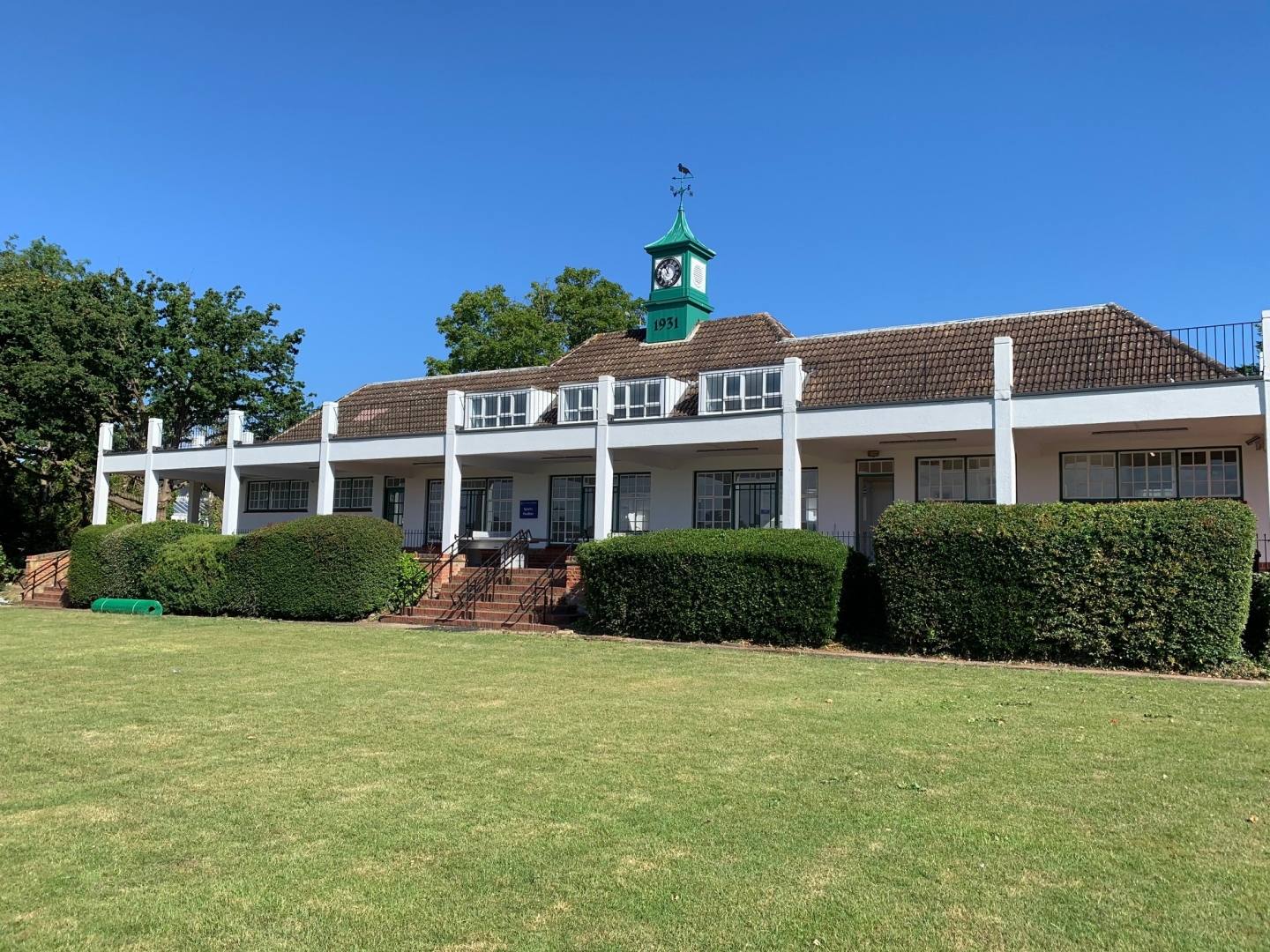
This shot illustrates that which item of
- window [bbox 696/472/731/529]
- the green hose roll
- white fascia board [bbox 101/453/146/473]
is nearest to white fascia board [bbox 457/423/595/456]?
window [bbox 696/472/731/529]

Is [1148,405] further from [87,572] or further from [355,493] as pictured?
[87,572]

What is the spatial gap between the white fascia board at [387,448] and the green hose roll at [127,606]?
18.8 feet

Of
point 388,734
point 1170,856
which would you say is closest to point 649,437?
point 388,734

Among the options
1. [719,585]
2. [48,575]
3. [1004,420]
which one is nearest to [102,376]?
[48,575]

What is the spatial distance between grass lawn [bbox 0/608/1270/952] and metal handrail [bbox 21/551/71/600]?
755 inches

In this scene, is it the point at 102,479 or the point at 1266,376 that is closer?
the point at 1266,376

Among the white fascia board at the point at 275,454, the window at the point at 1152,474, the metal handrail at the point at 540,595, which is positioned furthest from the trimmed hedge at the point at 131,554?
the window at the point at 1152,474

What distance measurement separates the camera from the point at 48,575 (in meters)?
27.9

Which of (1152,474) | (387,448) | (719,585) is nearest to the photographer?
(719,585)

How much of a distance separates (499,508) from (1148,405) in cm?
1621

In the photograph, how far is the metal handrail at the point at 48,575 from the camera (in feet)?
90.3

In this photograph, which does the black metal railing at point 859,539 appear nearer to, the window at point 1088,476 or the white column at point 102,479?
the window at point 1088,476

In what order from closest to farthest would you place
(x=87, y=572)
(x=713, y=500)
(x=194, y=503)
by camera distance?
(x=713, y=500)
(x=87, y=572)
(x=194, y=503)

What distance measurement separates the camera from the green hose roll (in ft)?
73.3
